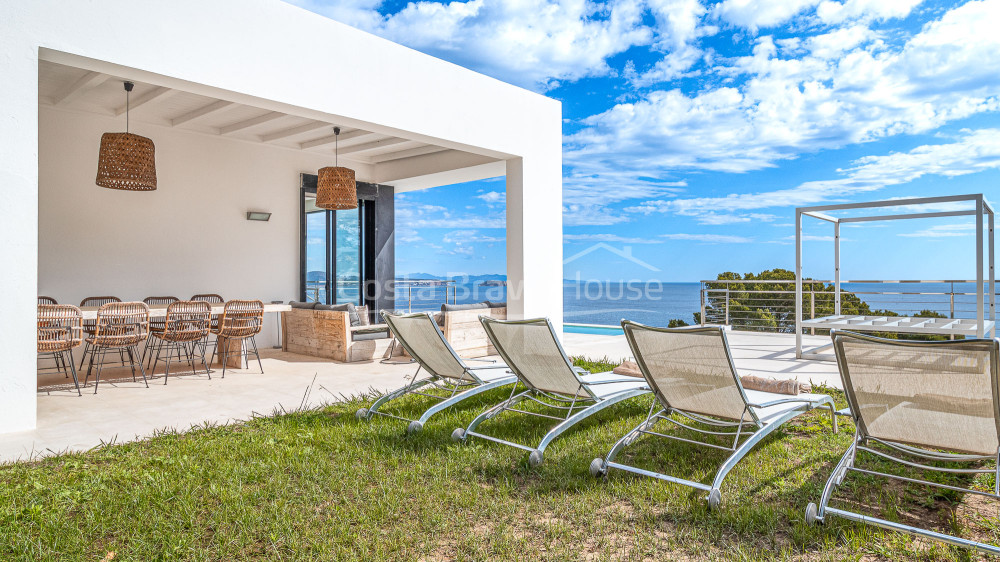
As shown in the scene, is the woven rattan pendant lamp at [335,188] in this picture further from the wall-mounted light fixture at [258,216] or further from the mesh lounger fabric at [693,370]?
the mesh lounger fabric at [693,370]

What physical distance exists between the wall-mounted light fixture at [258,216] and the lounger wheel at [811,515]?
27.8 feet

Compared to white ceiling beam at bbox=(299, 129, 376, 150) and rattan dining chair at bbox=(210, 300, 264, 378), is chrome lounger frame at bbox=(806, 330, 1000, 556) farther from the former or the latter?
white ceiling beam at bbox=(299, 129, 376, 150)

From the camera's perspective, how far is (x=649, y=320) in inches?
1703

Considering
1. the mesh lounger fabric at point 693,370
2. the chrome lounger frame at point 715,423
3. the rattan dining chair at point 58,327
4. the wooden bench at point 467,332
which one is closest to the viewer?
the chrome lounger frame at point 715,423

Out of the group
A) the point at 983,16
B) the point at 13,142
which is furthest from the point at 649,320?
the point at 13,142

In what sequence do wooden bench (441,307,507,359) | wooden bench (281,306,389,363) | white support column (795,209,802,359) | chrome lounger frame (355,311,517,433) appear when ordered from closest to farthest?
chrome lounger frame (355,311,517,433), white support column (795,209,802,359), wooden bench (281,306,389,363), wooden bench (441,307,507,359)

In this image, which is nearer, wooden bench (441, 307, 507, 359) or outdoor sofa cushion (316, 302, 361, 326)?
outdoor sofa cushion (316, 302, 361, 326)

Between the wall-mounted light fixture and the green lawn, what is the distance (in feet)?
18.8

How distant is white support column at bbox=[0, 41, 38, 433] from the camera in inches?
164

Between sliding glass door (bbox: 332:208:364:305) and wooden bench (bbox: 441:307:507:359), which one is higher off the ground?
sliding glass door (bbox: 332:208:364:305)

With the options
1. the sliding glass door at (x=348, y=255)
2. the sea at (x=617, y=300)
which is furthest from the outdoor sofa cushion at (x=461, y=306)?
the sea at (x=617, y=300)

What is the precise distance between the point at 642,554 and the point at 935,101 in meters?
42.2

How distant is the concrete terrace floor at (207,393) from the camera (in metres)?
4.24

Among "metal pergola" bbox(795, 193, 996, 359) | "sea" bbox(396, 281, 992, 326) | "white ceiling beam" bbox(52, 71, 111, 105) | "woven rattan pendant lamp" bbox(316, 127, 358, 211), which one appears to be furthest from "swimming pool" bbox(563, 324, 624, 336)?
"sea" bbox(396, 281, 992, 326)
